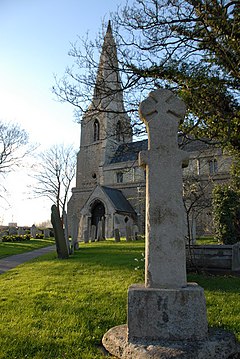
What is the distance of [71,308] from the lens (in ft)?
13.5

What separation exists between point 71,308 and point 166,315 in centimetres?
189

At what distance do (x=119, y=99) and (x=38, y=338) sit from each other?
7.86 m

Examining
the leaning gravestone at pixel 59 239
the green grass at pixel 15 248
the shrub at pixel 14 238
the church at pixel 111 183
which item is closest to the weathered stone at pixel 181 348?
the leaning gravestone at pixel 59 239

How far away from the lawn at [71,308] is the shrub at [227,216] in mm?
5775

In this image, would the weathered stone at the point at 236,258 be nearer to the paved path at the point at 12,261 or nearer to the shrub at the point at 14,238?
the paved path at the point at 12,261

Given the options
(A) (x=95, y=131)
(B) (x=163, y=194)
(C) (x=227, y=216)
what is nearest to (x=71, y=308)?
(B) (x=163, y=194)

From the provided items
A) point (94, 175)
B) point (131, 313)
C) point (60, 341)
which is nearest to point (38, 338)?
point (60, 341)

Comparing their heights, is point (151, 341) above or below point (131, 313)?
below

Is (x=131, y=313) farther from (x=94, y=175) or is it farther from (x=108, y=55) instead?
(x=94, y=175)

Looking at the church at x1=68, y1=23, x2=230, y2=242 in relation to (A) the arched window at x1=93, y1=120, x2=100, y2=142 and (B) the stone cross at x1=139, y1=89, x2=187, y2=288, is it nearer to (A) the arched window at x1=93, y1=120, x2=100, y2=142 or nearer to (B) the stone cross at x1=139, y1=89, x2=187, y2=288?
(A) the arched window at x1=93, y1=120, x2=100, y2=142

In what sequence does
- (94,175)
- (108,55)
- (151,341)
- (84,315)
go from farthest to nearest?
(94,175) < (108,55) < (84,315) < (151,341)

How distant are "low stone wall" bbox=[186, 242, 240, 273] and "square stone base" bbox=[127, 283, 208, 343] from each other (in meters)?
4.45

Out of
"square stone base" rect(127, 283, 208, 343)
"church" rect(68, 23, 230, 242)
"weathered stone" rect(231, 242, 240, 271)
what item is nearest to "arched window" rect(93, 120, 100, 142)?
"church" rect(68, 23, 230, 242)

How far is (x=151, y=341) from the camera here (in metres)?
2.64
